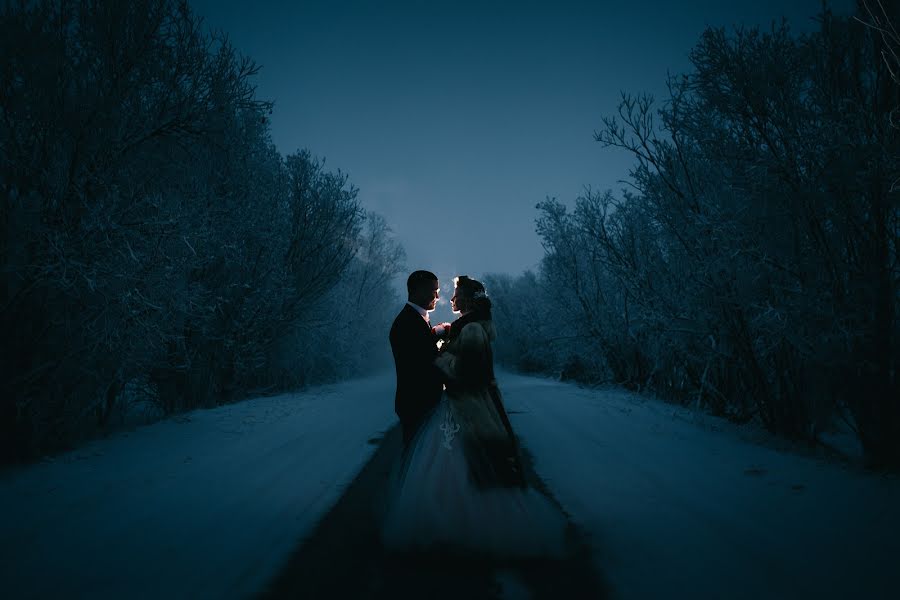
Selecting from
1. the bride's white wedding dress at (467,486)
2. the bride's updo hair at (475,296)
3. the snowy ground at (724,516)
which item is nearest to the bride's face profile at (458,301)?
the bride's updo hair at (475,296)

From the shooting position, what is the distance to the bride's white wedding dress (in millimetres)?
2789

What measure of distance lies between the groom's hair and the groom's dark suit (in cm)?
16

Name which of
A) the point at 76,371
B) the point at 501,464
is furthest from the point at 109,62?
the point at 501,464

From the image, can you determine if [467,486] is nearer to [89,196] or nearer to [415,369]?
[415,369]

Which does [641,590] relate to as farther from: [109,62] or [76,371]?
[109,62]

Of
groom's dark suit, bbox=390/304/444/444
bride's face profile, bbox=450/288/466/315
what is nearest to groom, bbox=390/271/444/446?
groom's dark suit, bbox=390/304/444/444

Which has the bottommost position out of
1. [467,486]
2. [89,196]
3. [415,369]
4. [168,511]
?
[168,511]

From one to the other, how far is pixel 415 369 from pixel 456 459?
73cm

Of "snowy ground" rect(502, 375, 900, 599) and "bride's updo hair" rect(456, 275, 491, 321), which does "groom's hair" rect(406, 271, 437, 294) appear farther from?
"snowy ground" rect(502, 375, 900, 599)

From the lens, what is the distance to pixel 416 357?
318cm

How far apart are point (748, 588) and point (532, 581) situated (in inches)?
51.7

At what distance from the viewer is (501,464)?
2.96 metres

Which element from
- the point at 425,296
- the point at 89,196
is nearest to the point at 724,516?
the point at 425,296

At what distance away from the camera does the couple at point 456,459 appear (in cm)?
280
